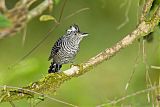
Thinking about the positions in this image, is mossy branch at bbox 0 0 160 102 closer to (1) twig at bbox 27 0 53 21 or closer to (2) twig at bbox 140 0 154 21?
(2) twig at bbox 140 0 154 21

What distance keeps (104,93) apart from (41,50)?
1748mm

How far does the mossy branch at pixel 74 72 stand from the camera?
3.04 meters

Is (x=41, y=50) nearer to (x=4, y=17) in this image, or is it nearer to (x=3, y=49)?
(x=3, y=49)

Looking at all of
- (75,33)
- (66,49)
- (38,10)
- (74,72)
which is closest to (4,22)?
(38,10)

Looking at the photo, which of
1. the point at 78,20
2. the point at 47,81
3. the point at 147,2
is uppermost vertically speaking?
the point at 78,20

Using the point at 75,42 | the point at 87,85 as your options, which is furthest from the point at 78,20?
the point at 75,42

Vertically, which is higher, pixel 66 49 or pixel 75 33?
pixel 75 33

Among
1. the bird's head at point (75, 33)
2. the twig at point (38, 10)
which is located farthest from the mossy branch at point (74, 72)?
the bird's head at point (75, 33)

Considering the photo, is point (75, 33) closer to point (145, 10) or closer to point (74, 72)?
point (145, 10)

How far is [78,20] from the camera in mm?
10211

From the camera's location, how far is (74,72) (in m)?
3.13

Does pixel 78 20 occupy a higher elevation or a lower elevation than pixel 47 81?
higher

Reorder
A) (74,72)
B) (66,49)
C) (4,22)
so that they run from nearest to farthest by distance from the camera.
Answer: (4,22), (74,72), (66,49)

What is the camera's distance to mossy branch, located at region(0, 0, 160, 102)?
3043mm
